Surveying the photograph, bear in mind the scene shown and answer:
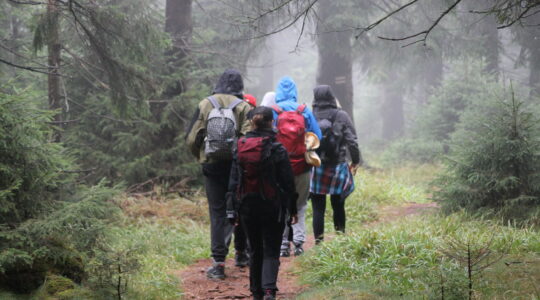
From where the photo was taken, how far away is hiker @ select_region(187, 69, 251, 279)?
5.62 metres

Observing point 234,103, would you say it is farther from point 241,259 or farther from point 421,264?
point 421,264

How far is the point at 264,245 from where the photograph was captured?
471 cm

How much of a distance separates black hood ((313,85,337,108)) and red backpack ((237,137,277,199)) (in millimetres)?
2276

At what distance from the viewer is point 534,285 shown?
170 inches

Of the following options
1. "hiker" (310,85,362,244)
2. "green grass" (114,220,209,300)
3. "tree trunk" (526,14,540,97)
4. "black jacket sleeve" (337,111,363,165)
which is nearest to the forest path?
"green grass" (114,220,209,300)

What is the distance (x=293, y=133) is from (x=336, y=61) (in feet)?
37.6

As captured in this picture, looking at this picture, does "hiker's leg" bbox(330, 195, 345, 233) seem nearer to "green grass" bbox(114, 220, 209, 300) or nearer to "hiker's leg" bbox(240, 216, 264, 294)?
"green grass" bbox(114, 220, 209, 300)

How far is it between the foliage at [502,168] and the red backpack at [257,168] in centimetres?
426

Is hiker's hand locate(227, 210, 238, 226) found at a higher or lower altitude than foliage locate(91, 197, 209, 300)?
higher

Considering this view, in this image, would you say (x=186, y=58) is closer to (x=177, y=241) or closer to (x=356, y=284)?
(x=177, y=241)

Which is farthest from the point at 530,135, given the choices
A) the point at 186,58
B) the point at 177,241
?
the point at 186,58

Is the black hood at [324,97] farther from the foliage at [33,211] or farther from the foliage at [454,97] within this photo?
the foliage at [454,97]

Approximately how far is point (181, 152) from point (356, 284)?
22.2 feet

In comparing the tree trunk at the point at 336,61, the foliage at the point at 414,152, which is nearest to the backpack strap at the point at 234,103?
the tree trunk at the point at 336,61
